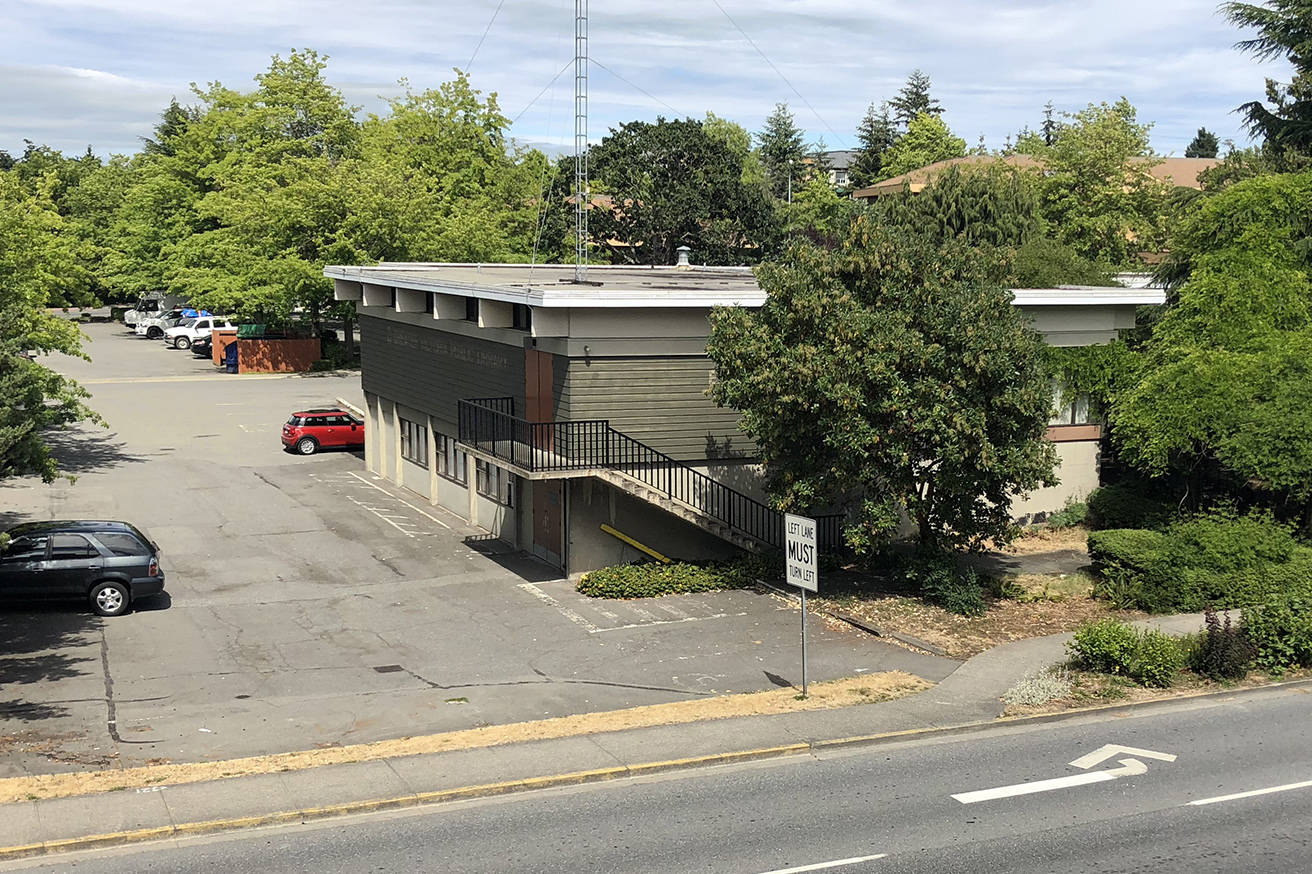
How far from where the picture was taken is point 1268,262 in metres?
26.2

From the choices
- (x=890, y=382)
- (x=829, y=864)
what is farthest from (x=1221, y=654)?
(x=829, y=864)

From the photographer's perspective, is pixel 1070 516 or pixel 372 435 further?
pixel 372 435

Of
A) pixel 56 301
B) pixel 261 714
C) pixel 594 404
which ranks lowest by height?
pixel 261 714

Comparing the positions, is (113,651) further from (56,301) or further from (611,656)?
(56,301)

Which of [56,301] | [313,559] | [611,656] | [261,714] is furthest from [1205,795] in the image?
[56,301]

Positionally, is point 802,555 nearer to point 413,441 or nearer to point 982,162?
point 413,441

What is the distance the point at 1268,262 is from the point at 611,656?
16.2 meters

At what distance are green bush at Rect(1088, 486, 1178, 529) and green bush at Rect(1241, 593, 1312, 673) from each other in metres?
9.69

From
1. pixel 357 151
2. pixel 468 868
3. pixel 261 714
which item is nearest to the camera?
pixel 468 868

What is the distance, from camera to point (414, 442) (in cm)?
3609

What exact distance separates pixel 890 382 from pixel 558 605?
25.0 ft

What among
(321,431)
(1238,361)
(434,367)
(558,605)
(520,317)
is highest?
(520,317)

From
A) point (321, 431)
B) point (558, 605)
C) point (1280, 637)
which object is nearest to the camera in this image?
point (1280, 637)

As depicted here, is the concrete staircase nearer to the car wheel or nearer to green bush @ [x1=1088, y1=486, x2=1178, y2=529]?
the car wheel
